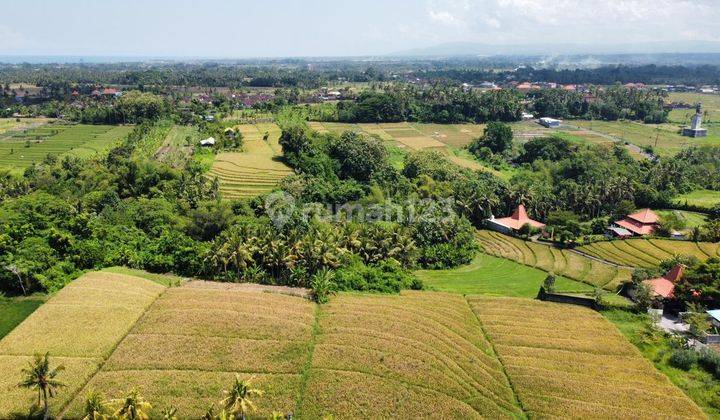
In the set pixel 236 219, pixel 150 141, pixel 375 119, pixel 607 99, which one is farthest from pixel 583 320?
Result: pixel 607 99

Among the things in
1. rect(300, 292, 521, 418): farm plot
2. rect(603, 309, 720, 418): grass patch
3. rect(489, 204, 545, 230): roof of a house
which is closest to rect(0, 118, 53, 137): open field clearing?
rect(489, 204, 545, 230): roof of a house

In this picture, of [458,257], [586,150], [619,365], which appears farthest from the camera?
[586,150]

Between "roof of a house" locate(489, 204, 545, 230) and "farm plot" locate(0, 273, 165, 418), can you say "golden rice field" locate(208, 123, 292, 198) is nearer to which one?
"farm plot" locate(0, 273, 165, 418)

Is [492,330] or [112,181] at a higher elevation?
[112,181]

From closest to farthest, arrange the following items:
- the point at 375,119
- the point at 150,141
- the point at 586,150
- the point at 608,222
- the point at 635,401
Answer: the point at 635,401 → the point at 608,222 → the point at 586,150 → the point at 150,141 → the point at 375,119

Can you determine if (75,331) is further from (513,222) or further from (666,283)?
(513,222)

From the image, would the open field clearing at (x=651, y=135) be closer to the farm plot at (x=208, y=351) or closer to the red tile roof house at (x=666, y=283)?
the red tile roof house at (x=666, y=283)

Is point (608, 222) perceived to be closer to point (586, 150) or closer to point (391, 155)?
point (586, 150)

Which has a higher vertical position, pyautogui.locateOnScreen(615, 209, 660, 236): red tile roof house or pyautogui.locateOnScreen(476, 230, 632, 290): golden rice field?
pyautogui.locateOnScreen(615, 209, 660, 236): red tile roof house
